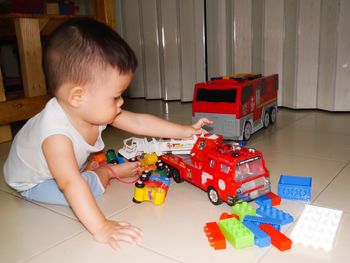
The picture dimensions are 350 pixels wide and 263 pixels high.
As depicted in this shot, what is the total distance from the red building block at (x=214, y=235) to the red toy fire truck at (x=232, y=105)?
0.61 meters

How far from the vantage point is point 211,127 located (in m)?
1.29

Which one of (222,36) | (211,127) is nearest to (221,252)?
(211,127)

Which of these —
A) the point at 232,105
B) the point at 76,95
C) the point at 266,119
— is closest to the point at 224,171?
the point at 76,95

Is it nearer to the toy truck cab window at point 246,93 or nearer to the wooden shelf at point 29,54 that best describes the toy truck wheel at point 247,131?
the toy truck cab window at point 246,93

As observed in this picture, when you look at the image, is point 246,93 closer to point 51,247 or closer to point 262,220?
Answer: point 262,220

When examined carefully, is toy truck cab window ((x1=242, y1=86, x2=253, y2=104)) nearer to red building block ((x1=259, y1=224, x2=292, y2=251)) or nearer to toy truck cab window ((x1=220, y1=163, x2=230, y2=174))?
toy truck cab window ((x1=220, y1=163, x2=230, y2=174))

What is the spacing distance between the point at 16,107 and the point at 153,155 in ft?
2.27

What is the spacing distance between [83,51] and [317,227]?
52 centimetres

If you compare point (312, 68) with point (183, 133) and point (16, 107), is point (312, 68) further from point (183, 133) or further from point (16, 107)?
point (16, 107)

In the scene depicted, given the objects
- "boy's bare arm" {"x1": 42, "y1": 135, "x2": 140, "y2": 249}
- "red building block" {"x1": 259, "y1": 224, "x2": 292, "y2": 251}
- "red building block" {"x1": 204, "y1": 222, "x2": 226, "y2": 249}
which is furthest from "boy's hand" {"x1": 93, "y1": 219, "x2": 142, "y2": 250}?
"red building block" {"x1": 259, "y1": 224, "x2": 292, "y2": 251}

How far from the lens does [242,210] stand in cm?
69

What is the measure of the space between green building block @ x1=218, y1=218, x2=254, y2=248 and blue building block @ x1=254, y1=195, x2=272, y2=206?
122mm

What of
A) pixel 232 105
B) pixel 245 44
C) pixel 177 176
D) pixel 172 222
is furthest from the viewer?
pixel 245 44

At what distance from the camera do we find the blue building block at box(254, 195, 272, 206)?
75 cm
